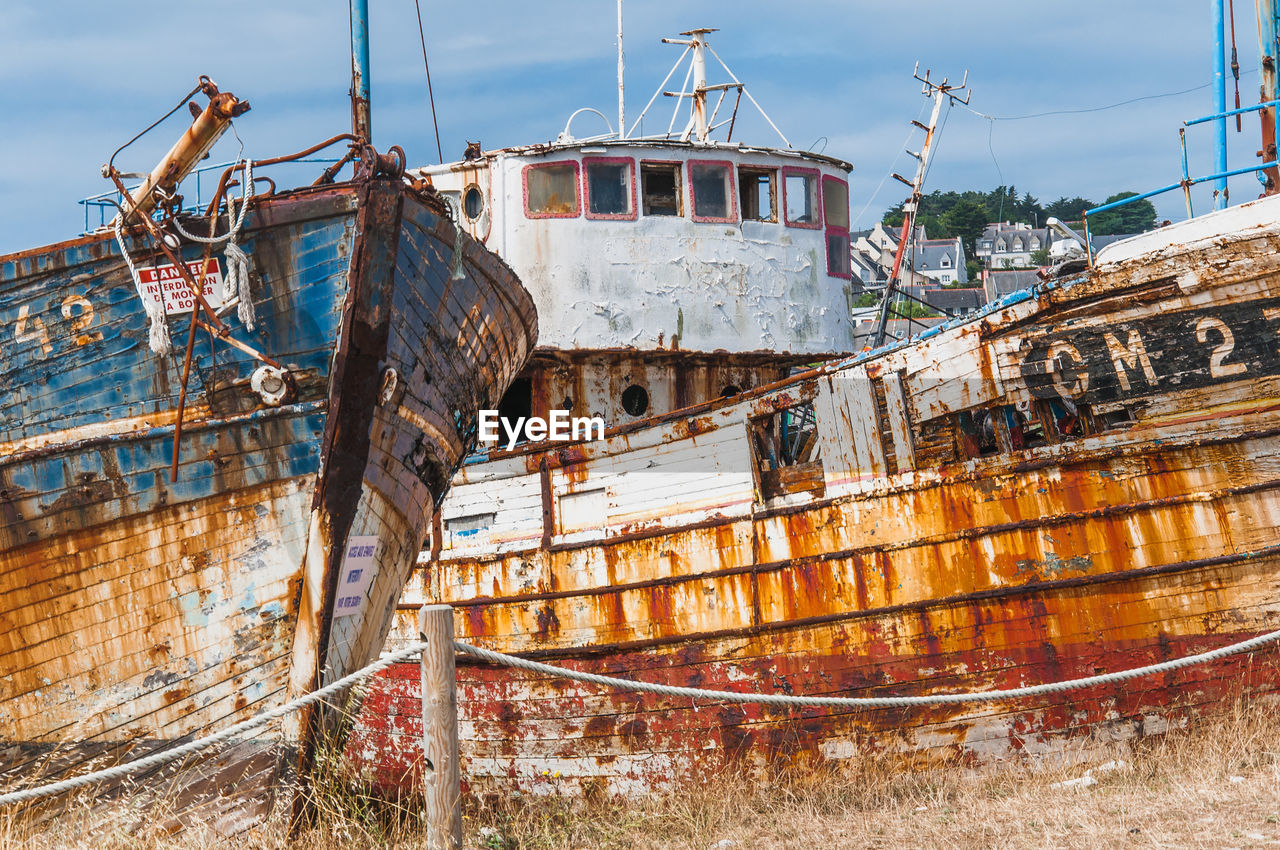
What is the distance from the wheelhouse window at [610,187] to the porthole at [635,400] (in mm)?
1358

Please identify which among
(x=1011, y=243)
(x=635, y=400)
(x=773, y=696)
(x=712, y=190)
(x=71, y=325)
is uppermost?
(x=1011, y=243)

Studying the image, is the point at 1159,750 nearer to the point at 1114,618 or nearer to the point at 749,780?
the point at 1114,618

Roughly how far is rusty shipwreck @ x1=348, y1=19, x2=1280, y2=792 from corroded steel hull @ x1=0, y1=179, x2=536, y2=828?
961 millimetres

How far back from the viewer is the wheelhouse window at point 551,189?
8820 millimetres

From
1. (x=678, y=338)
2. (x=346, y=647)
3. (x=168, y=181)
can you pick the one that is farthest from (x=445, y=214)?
(x=678, y=338)

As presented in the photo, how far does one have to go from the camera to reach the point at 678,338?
29.0ft

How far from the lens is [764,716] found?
6.70m

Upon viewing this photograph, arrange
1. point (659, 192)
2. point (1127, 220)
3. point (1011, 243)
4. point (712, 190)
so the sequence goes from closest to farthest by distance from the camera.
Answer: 1. point (712, 190)
2. point (659, 192)
3. point (1127, 220)
4. point (1011, 243)

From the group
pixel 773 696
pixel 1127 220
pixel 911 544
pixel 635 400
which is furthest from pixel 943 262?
pixel 773 696

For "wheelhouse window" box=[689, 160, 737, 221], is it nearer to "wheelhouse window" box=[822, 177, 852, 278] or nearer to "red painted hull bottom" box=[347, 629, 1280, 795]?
"wheelhouse window" box=[822, 177, 852, 278]

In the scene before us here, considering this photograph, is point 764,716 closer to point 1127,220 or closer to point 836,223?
point 836,223

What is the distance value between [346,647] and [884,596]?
9.82ft

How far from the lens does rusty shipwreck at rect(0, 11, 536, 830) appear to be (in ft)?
17.1

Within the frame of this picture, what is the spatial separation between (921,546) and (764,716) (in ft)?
4.56
